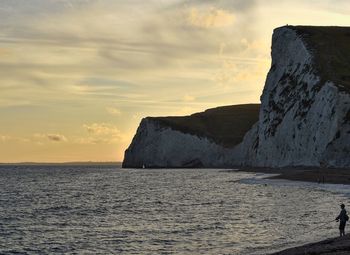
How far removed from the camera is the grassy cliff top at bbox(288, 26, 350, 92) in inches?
4670

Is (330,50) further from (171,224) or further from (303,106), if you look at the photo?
(171,224)

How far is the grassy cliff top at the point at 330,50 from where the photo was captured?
389ft

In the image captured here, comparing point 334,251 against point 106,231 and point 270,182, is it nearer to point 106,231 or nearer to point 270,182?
point 106,231

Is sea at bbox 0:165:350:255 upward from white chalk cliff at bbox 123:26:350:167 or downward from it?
downward

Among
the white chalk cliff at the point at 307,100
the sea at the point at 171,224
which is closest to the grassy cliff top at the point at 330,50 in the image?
the white chalk cliff at the point at 307,100

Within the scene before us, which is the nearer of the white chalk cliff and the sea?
the sea

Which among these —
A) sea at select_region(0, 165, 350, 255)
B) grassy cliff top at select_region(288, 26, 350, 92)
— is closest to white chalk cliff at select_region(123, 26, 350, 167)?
grassy cliff top at select_region(288, 26, 350, 92)

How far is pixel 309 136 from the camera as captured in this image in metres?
114

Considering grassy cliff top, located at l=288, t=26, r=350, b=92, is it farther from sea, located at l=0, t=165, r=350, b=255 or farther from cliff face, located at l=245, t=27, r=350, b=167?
sea, located at l=0, t=165, r=350, b=255

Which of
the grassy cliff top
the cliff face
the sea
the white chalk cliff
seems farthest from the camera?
the grassy cliff top

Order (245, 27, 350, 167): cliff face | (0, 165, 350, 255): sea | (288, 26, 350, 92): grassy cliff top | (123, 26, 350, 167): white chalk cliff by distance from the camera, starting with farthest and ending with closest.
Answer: (288, 26, 350, 92): grassy cliff top → (123, 26, 350, 167): white chalk cliff → (245, 27, 350, 167): cliff face → (0, 165, 350, 255): sea

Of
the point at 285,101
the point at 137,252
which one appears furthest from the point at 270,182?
the point at 137,252

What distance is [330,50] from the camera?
135 meters

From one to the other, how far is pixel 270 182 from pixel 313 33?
62599 millimetres
